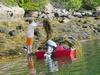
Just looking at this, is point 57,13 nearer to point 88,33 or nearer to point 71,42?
point 88,33

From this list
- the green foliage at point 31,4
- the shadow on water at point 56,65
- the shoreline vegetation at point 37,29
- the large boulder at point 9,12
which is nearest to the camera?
the shadow on water at point 56,65

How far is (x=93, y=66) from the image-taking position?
82.3 ft

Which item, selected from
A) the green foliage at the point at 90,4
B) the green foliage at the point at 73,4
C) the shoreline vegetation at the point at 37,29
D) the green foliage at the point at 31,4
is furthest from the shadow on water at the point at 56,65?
the green foliage at the point at 90,4

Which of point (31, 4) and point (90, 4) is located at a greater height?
point (90, 4)

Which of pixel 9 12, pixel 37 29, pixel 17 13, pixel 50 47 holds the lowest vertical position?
pixel 50 47

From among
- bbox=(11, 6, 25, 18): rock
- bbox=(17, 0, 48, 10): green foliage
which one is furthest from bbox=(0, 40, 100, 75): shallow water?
bbox=(17, 0, 48, 10): green foliage

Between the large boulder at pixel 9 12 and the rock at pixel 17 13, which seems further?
the rock at pixel 17 13

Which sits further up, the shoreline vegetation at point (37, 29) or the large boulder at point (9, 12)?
the large boulder at point (9, 12)

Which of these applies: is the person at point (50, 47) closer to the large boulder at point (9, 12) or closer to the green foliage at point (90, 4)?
the large boulder at point (9, 12)

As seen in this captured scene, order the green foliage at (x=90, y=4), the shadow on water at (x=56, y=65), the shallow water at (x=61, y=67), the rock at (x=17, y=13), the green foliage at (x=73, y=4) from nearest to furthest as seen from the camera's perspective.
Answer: the shallow water at (x=61, y=67), the shadow on water at (x=56, y=65), the rock at (x=17, y=13), the green foliage at (x=73, y=4), the green foliage at (x=90, y=4)

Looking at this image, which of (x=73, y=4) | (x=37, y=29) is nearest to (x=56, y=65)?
(x=37, y=29)

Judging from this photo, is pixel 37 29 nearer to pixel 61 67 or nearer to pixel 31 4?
pixel 61 67

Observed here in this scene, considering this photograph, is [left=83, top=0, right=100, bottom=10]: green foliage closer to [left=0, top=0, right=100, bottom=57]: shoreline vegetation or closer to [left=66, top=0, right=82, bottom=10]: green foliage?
[left=66, top=0, right=82, bottom=10]: green foliage

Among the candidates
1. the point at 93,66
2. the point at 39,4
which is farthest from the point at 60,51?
the point at 39,4
